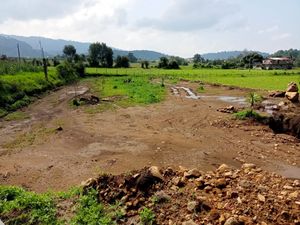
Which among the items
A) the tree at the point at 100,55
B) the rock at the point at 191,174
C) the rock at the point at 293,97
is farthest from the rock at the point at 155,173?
the tree at the point at 100,55

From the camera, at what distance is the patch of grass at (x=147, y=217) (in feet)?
26.5

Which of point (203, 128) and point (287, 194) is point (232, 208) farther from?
point (203, 128)

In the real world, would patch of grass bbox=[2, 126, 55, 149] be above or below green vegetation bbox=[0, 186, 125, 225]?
below

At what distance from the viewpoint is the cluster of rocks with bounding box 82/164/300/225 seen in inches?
300

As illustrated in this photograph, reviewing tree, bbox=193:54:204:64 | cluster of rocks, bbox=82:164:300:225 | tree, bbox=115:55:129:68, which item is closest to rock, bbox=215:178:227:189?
cluster of rocks, bbox=82:164:300:225

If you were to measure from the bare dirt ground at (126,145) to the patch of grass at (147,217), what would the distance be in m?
4.65

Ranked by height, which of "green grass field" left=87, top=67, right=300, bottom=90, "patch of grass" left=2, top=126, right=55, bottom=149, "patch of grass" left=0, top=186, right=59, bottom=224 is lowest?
"green grass field" left=87, top=67, right=300, bottom=90

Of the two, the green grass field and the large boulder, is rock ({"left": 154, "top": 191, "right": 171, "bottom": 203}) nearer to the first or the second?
the large boulder

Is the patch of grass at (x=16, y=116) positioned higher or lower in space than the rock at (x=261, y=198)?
lower

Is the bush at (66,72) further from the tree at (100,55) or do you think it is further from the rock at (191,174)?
the rock at (191,174)

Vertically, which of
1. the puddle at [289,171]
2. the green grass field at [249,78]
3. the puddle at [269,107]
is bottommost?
the green grass field at [249,78]

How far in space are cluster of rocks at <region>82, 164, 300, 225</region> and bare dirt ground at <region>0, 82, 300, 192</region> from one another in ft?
11.5

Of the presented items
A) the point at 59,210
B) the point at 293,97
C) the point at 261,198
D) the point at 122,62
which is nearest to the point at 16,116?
the point at 59,210

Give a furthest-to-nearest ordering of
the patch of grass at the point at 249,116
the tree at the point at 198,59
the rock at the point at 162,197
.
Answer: the tree at the point at 198,59 < the patch of grass at the point at 249,116 < the rock at the point at 162,197
